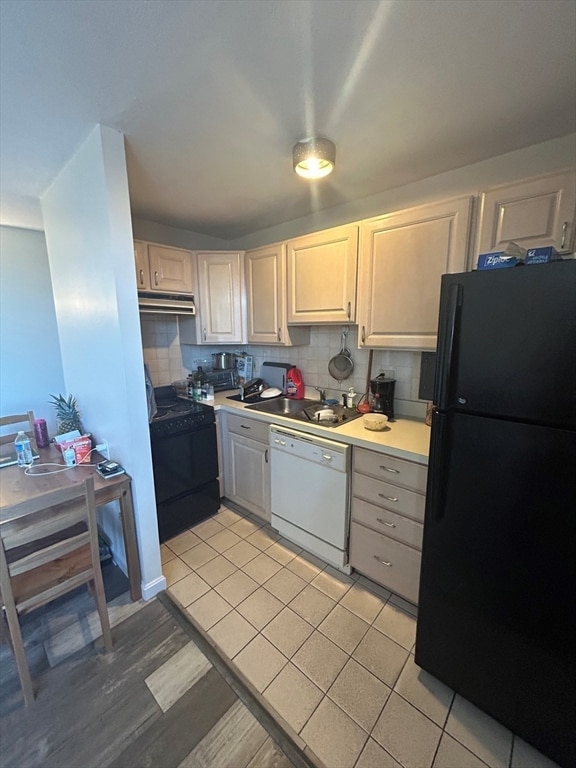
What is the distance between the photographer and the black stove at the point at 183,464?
6.95 ft

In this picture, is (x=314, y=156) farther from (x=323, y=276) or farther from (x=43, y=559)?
(x=43, y=559)

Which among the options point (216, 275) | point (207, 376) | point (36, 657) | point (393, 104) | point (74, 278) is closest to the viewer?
point (393, 104)

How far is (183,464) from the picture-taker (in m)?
2.25

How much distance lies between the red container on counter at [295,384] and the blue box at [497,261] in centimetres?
168

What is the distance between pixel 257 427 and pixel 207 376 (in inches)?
36.8

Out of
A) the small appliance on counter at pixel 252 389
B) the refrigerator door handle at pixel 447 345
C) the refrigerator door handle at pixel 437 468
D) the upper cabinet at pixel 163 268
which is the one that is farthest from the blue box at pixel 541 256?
the upper cabinet at pixel 163 268

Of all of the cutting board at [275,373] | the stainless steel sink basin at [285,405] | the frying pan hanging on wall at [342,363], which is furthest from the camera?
the cutting board at [275,373]

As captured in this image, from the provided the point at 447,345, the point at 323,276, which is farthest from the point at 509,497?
the point at 323,276

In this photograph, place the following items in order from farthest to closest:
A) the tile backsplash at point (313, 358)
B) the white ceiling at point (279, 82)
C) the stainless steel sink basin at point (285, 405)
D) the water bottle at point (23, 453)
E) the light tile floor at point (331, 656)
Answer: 1. the stainless steel sink basin at point (285, 405)
2. the tile backsplash at point (313, 358)
3. the water bottle at point (23, 453)
4. the light tile floor at point (331, 656)
5. the white ceiling at point (279, 82)

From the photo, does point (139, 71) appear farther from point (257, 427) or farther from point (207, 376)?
point (207, 376)

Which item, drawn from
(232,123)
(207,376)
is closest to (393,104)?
(232,123)

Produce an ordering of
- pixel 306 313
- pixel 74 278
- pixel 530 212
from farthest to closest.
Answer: pixel 306 313 < pixel 74 278 < pixel 530 212

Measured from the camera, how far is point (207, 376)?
292 centimetres

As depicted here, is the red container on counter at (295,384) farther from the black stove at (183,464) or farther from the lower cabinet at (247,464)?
the black stove at (183,464)
